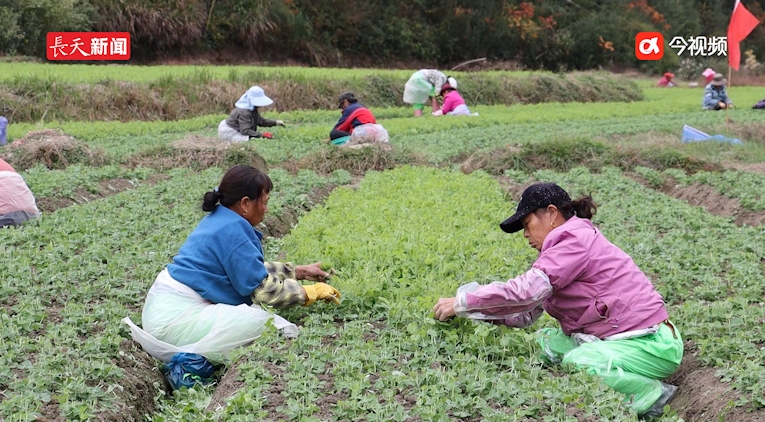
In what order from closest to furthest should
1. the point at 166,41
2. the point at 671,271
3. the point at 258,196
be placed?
1. the point at 258,196
2. the point at 671,271
3. the point at 166,41

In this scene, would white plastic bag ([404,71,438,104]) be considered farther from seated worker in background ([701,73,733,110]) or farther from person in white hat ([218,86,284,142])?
seated worker in background ([701,73,733,110])

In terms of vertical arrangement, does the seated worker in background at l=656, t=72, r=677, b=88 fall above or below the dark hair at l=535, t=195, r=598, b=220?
below

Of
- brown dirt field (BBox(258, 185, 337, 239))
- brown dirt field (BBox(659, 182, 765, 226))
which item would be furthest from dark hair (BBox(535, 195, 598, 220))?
brown dirt field (BBox(659, 182, 765, 226))

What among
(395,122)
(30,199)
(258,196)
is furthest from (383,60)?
(258,196)

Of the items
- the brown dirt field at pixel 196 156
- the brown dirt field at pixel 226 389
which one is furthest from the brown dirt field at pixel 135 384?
the brown dirt field at pixel 196 156

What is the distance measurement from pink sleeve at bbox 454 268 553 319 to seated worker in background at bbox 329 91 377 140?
10.3m

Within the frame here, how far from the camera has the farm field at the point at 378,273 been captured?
13.7 feet

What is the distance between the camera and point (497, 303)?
4.66 m

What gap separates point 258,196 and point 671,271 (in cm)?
360

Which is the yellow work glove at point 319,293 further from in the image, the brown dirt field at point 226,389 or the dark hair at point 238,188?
the brown dirt field at point 226,389

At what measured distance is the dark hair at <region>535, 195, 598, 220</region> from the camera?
4891 mm

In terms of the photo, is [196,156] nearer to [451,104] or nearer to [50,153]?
[50,153]

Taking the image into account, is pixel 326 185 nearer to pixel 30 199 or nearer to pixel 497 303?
pixel 30 199

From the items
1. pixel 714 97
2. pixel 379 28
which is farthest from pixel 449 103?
pixel 379 28
